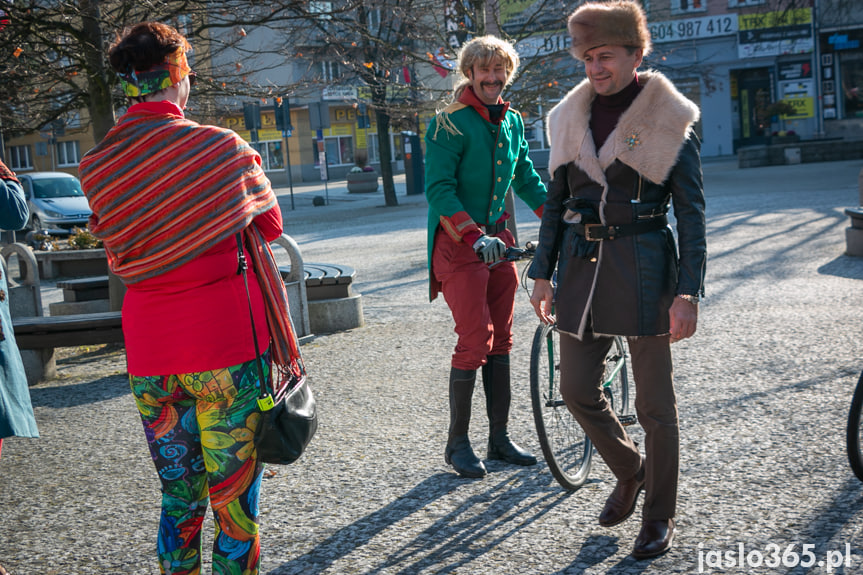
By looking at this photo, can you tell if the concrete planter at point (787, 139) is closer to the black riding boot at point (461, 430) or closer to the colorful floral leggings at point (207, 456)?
the black riding boot at point (461, 430)

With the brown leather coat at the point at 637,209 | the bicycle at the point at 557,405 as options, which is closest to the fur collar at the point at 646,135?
the brown leather coat at the point at 637,209

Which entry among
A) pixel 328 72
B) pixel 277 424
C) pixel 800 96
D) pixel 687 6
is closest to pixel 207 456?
pixel 277 424

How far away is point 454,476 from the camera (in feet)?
14.6

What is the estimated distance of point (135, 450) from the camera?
A: 5.27 m

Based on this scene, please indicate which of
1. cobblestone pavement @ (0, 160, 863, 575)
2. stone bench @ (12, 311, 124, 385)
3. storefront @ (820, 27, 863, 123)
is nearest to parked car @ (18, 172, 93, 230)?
cobblestone pavement @ (0, 160, 863, 575)

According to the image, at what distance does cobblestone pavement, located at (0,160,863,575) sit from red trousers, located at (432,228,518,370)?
581mm

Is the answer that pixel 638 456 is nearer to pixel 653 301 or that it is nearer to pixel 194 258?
pixel 653 301

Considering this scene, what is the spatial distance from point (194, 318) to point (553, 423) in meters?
2.09

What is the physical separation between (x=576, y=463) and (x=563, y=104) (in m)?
1.58

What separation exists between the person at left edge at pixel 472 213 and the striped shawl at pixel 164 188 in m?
1.76

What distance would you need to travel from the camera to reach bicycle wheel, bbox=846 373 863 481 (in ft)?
12.4

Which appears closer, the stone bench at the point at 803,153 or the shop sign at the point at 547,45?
the shop sign at the point at 547,45

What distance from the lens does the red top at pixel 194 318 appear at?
2605mm

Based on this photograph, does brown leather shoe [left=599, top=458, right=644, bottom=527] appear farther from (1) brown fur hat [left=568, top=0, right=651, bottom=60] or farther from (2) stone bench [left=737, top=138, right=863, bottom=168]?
(2) stone bench [left=737, top=138, right=863, bottom=168]
